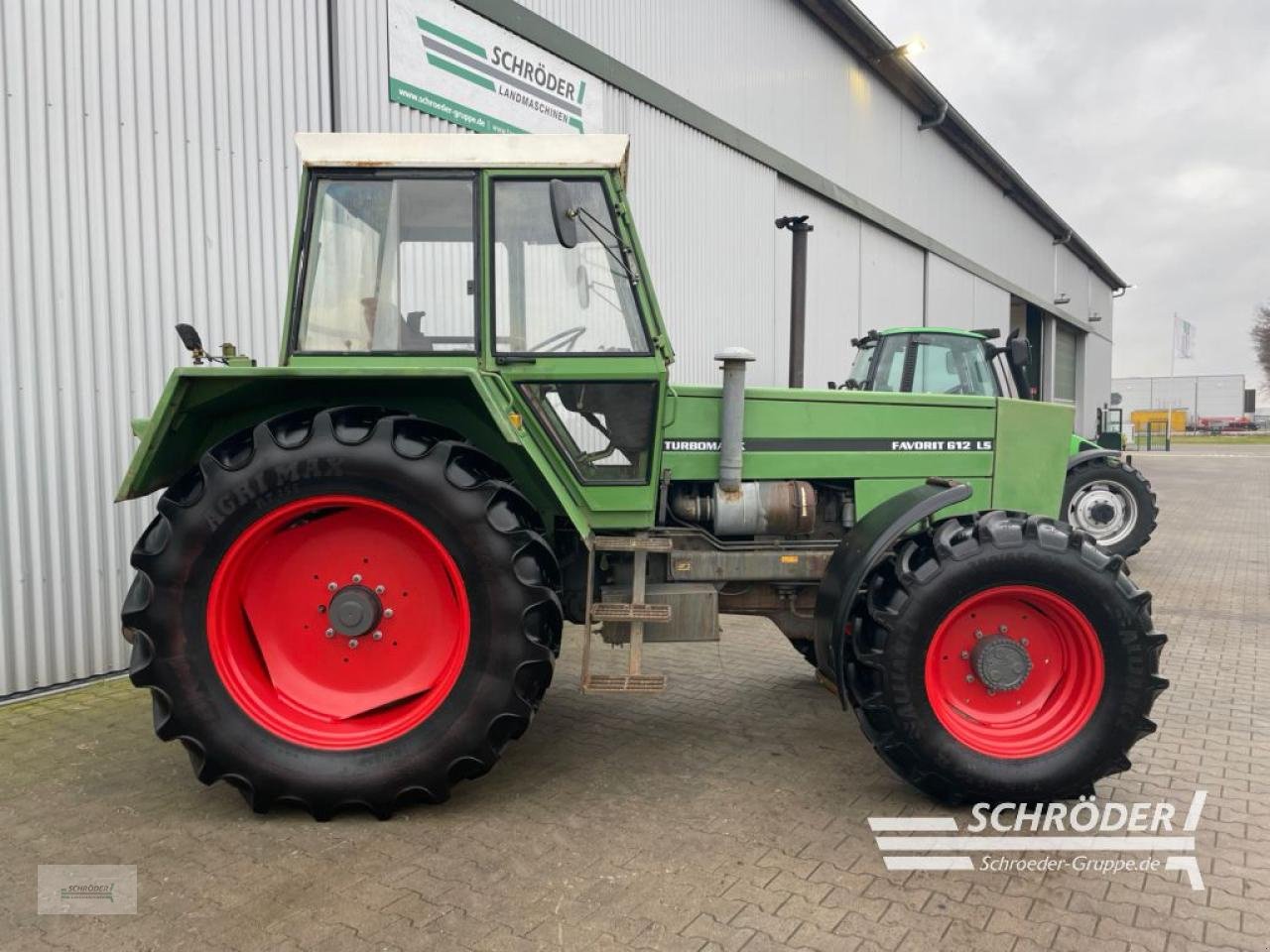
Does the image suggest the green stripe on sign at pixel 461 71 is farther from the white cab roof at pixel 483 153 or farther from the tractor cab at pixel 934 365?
the tractor cab at pixel 934 365

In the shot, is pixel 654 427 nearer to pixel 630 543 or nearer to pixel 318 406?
pixel 630 543

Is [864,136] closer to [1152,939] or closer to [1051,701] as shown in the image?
[1051,701]

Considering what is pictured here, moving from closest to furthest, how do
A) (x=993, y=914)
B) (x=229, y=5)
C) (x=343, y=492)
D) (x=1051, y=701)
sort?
(x=993, y=914) < (x=343, y=492) < (x=1051, y=701) < (x=229, y=5)

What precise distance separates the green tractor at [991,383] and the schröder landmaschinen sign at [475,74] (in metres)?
3.36

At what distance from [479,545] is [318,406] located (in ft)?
2.81

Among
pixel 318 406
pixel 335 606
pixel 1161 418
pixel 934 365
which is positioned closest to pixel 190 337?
pixel 318 406

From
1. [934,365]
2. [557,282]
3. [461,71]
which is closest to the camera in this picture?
[557,282]

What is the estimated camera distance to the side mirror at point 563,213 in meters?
2.91

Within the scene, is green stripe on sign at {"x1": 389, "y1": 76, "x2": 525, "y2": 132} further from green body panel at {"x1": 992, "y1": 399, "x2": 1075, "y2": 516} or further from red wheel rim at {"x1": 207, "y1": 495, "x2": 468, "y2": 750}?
green body panel at {"x1": 992, "y1": 399, "x2": 1075, "y2": 516}

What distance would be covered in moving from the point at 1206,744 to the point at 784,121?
29.1 feet

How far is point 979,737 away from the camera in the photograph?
9.96ft

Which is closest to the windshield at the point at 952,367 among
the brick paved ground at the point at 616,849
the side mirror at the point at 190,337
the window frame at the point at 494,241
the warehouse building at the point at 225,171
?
the warehouse building at the point at 225,171

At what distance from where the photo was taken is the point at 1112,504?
8.46 meters

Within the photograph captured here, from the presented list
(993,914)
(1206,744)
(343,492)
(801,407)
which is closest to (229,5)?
(343,492)
